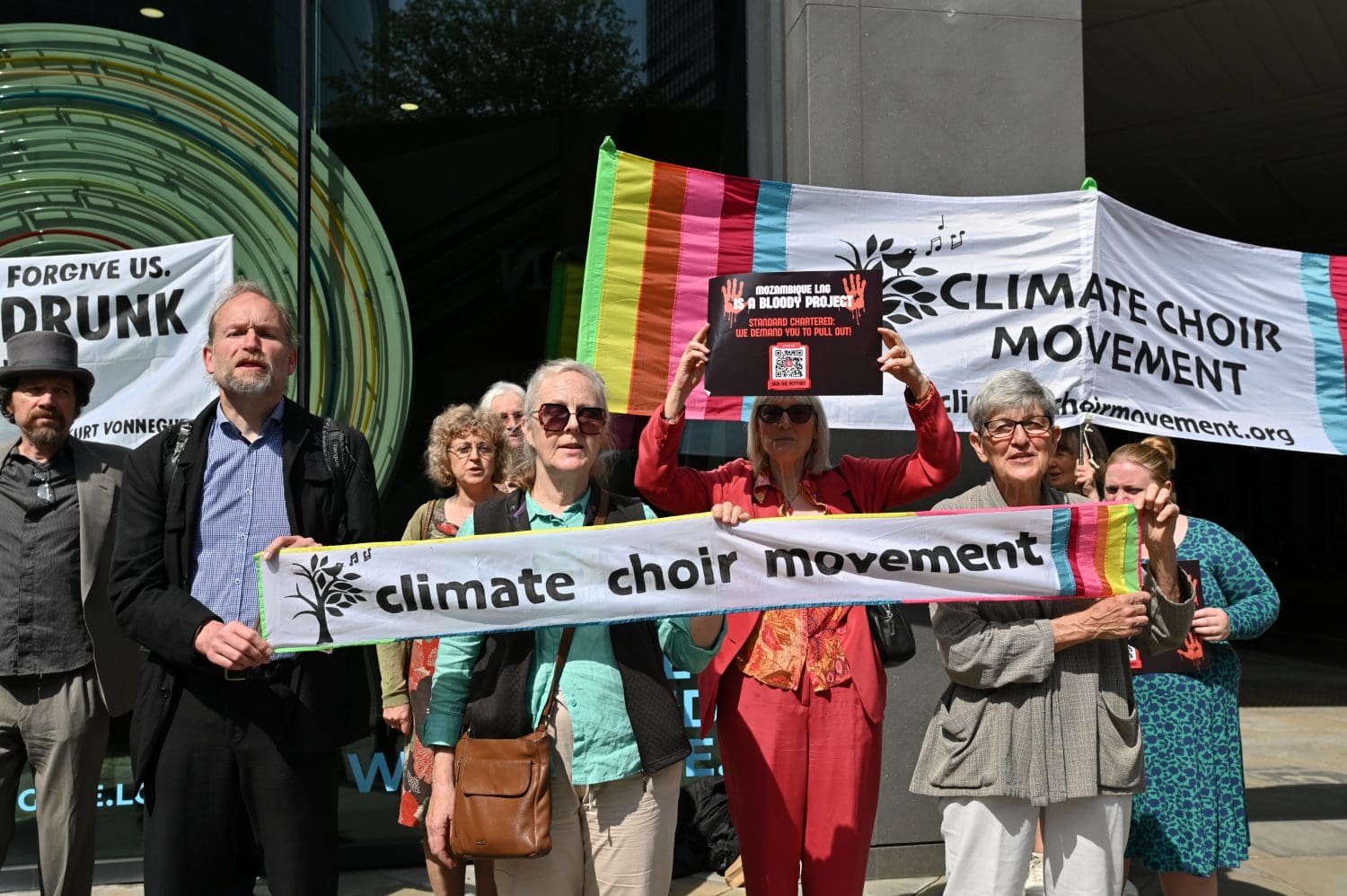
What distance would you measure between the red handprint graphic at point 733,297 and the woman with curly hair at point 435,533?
115cm

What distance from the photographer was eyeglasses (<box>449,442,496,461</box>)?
14.6 feet

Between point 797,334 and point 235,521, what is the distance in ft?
5.28

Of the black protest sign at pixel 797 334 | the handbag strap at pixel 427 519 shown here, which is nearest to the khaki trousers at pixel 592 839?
the black protest sign at pixel 797 334

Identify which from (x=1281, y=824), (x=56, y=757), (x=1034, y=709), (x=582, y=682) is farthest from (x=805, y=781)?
(x=1281, y=824)

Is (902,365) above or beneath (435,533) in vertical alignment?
above

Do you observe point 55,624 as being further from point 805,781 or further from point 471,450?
point 805,781

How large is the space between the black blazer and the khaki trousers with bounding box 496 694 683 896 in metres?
0.61

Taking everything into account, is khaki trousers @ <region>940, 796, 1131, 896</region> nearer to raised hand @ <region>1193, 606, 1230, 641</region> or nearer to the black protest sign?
raised hand @ <region>1193, 606, 1230, 641</region>

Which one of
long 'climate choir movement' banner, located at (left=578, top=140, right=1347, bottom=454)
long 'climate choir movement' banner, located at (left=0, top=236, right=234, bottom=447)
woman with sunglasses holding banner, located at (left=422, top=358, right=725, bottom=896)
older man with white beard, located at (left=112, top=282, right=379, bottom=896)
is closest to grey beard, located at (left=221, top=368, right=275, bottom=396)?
older man with white beard, located at (left=112, top=282, right=379, bottom=896)

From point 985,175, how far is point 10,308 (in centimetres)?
421

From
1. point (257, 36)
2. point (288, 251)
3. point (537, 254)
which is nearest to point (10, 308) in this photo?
point (288, 251)

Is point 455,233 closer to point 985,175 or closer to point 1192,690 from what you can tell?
point 985,175

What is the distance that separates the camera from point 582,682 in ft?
9.74

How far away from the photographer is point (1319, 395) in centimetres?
523
